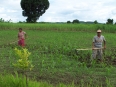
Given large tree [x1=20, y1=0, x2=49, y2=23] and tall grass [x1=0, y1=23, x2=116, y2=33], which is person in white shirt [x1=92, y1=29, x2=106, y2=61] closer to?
tall grass [x1=0, y1=23, x2=116, y2=33]

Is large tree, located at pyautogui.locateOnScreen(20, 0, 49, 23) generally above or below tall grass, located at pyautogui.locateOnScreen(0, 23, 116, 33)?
above

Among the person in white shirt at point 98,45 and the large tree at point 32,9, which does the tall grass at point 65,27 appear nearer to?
the large tree at point 32,9

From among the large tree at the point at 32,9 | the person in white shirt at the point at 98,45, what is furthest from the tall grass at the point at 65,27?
the person in white shirt at the point at 98,45

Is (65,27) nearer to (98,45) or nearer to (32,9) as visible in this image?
(32,9)

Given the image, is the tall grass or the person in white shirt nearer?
the person in white shirt

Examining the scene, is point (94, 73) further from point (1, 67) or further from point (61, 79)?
point (1, 67)

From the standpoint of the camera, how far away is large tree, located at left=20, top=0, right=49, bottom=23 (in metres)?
55.0

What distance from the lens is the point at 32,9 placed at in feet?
183

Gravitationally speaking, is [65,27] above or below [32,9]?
below

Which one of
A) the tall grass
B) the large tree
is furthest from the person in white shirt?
the large tree

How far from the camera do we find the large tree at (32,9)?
55013 millimetres

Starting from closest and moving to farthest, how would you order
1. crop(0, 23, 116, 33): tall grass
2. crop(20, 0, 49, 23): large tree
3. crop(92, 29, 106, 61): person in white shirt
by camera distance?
1. crop(92, 29, 106, 61): person in white shirt
2. crop(0, 23, 116, 33): tall grass
3. crop(20, 0, 49, 23): large tree

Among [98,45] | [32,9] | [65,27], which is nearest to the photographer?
[98,45]

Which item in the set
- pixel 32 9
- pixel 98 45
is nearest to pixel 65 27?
pixel 32 9
